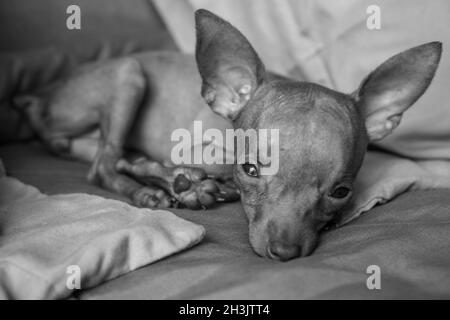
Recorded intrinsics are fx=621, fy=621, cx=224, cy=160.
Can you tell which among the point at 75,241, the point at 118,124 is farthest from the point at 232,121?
the point at 75,241

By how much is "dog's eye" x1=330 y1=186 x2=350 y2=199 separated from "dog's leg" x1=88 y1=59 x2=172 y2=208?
880 mm

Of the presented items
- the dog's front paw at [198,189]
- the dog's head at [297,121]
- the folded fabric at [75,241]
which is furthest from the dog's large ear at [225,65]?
the folded fabric at [75,241]

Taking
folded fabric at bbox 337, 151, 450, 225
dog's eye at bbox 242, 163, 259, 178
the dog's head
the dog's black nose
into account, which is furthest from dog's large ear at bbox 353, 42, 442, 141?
the dog's black nose

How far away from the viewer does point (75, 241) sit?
5.82 ft

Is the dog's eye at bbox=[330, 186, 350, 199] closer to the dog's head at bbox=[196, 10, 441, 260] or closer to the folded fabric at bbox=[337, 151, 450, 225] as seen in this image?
the dog's head at bbox=[196, 10, 441, 260]

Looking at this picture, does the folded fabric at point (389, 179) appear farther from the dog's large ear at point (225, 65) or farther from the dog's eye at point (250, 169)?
the dog's large ear at point (225, 65)

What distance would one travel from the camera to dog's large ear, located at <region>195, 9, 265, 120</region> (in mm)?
2186

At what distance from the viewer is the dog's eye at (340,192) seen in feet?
6.82

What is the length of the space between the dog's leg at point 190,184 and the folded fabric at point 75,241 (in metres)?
0.34

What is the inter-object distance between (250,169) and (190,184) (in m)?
0.36

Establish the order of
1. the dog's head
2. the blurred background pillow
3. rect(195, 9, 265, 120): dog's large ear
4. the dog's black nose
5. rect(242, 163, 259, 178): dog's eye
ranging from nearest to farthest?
1. the dog's black nose
2. the dog's head
3. rect(242, 163, 259, 178): dog's eye
4. rect(195, 9, 265, 120): dog's large ear
5. the blurred background pillow

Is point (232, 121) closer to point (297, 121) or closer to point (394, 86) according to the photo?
point (297, 121)

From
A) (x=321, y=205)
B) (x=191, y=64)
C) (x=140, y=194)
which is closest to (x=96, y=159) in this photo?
(x=140, y=194)

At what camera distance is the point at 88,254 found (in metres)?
1.64
